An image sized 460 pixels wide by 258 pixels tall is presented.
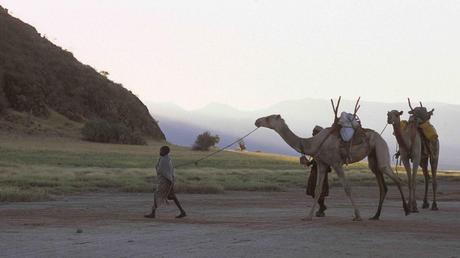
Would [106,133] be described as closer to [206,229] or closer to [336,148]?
[336,148]

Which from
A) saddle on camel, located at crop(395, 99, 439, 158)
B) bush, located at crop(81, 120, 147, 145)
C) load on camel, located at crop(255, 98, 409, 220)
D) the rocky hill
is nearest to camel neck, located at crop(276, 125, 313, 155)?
load on camel, located at crop(255, 98, 409, 220)

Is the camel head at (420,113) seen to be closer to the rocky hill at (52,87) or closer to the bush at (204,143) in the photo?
the rocky hill at (52,87)

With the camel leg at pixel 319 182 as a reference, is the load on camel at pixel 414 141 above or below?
above

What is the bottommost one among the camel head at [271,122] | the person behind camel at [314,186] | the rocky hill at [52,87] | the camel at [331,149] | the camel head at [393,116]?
the person behind camel at [314,186]

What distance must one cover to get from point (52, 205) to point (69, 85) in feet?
253

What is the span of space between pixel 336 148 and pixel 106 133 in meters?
68.0

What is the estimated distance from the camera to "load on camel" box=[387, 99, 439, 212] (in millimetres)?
17938

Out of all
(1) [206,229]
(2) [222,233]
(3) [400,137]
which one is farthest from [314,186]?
(2) [222,233]

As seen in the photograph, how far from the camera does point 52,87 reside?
9175 centimetres

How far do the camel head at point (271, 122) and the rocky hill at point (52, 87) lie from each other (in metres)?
66.3

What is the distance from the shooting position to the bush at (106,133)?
8025cm

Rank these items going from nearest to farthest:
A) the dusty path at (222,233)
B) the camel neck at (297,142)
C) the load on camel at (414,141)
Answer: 1. the dusty path at (222,233)
2. the camel neck at (297,142)
3. the load on camel at (414,141)

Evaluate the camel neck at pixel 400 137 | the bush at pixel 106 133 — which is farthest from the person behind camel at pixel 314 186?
the bush at pixel 106 133

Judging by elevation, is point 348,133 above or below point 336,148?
above
